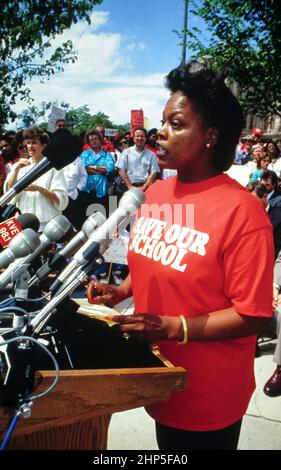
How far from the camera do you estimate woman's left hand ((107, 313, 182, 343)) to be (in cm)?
134

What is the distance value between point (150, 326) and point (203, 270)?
262mm

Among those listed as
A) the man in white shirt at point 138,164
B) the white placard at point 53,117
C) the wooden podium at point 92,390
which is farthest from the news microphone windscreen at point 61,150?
the white placard at point 53,117

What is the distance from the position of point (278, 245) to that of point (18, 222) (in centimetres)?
390

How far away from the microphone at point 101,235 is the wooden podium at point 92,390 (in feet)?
0.90

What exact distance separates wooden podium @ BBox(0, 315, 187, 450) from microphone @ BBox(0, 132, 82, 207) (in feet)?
1.47

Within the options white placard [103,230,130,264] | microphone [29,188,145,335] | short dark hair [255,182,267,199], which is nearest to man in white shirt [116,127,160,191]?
short dark hair [255,182,267,199]

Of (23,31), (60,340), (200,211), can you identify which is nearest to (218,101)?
(200,211)

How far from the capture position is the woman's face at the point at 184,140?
1.52 metres

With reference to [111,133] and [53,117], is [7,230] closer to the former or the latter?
[53,117]

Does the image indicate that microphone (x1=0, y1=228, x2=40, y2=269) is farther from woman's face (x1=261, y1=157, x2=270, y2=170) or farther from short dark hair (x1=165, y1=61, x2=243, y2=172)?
woman's face (x1=261, y1=157, x2=270, y2=170)

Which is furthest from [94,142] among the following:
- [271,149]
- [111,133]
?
[111,133]

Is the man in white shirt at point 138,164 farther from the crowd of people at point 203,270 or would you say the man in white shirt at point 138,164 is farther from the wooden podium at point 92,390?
the wooden podium at point 92,390

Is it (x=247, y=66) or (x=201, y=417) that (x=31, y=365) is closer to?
→ (x=201, y=417)

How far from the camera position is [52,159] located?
56.0 inches
